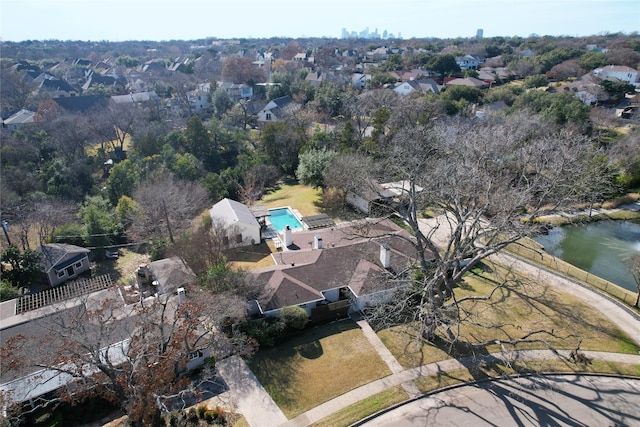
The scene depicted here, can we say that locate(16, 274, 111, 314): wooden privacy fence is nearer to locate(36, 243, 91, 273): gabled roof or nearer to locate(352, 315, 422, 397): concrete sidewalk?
locate(36, 243, 91, 273): gabled roof

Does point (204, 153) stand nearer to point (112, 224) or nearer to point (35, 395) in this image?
point (112, 224)

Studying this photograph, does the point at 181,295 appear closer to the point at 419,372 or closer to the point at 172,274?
the point at 172,274

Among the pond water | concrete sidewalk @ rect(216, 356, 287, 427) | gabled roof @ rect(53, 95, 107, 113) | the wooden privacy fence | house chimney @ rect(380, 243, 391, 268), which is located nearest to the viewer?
concrete sidewalk @ rect(216, 356, 287, 427)

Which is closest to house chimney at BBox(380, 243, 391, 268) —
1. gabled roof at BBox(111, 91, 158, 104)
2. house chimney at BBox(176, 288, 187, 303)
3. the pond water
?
house chimney at BBox(176, 288, 187, 303)

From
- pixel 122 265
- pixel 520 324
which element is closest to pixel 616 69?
pixel 520 324

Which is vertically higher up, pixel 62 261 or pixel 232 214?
pixel 232 214

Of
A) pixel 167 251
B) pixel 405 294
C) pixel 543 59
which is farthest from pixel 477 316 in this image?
pixel 543 59

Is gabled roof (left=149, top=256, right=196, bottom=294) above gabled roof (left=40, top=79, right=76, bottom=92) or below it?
below
